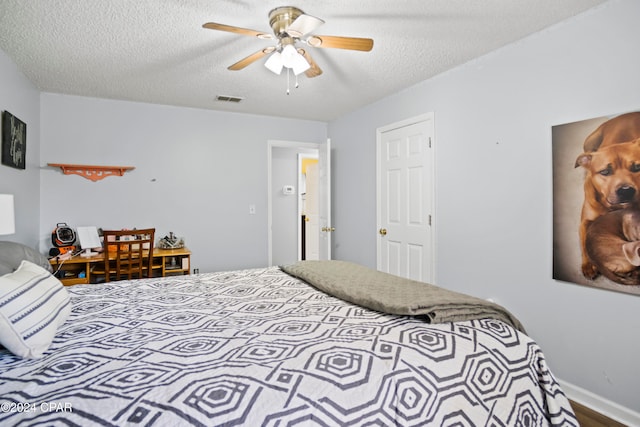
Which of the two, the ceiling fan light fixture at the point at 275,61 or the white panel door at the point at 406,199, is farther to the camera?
the white panel door at the point at 406,199

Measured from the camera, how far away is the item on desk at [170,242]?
3881 millimetres

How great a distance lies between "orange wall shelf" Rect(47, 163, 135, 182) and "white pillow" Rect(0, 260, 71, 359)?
271 centimetres

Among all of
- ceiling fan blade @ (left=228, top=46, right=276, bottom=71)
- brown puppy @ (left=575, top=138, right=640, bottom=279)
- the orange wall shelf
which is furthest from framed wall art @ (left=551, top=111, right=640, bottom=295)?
the orange wall shelf

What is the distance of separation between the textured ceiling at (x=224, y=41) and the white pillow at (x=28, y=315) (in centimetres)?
162

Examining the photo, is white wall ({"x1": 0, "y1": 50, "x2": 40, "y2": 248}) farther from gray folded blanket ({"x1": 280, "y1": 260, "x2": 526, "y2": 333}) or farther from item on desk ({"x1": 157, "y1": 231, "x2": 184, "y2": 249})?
gray folded blanket ({"x1": 280, "y1": 260, "x2": 526, "y2": 333})

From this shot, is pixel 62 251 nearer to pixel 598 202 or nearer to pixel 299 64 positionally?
pixel 299 64

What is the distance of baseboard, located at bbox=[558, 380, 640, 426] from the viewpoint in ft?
6.30

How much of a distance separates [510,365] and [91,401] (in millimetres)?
1347

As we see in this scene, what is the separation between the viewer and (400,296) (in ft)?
5.28

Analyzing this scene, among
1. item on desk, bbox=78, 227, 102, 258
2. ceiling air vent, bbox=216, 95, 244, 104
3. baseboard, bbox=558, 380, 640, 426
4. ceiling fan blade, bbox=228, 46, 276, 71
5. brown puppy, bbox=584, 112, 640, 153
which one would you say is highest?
ceiling air vent, bbox=216, 95, 244, 104

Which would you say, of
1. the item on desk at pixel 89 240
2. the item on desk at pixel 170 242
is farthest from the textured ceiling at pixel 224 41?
the item on desk at pixel 170 242

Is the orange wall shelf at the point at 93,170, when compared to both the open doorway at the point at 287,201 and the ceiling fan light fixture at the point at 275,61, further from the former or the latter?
the ceiling fan light fixture at the point at 275,61

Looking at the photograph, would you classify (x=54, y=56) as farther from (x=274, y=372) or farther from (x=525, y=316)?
(x=525, y=316)

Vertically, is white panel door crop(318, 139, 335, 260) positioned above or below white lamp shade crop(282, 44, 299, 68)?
below
